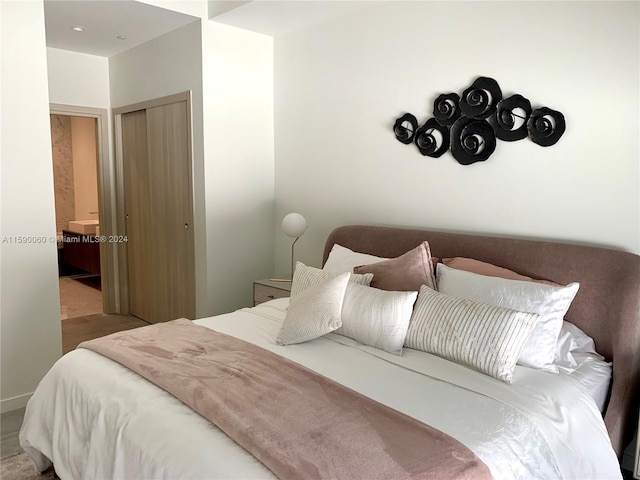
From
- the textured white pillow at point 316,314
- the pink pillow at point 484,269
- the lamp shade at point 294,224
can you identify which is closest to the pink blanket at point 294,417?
the textured white pillow at point 316,314

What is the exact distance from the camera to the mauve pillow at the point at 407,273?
2.59m

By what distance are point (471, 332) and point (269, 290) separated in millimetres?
1856

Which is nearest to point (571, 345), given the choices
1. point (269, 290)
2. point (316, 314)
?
point (316, 314)

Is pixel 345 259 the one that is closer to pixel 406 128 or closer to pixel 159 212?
pixel 406 128

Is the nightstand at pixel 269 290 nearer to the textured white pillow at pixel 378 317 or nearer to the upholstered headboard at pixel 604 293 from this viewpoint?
the textured white pillow at pixel 378 317

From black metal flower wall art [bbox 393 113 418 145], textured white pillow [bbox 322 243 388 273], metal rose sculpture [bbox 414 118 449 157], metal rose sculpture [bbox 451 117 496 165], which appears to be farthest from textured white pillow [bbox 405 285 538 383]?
black metal flower wall art [bbox 393 113 418 145]

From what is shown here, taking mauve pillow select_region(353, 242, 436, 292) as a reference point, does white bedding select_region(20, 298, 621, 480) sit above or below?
below

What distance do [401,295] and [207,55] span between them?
94.0 inches

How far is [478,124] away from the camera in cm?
285

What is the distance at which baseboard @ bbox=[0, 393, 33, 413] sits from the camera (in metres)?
3.04

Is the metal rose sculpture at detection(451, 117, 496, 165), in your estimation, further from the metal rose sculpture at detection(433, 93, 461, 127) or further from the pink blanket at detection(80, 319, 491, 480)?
the pink blanket at detection(80, 319, 491, 480)

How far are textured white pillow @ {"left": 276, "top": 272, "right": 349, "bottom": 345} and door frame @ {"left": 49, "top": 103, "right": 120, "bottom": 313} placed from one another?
306 cm

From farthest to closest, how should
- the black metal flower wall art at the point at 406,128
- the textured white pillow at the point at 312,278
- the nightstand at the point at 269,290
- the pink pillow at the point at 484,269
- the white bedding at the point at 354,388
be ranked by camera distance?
1. the nightstand at the point at 269,290
2. the black metal flower wall art at the point at 406,128
3. the textured white pillow at the point at 312,278
4. the pink pillow at the point at 484,269
5. the white bedding at the point at 354,388

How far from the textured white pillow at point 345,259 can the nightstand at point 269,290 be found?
0.53 metres
